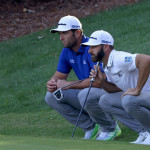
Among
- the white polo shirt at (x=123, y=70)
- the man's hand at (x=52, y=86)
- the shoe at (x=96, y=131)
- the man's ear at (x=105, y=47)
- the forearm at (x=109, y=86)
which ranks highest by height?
the man's ear at (x=105, y=47)

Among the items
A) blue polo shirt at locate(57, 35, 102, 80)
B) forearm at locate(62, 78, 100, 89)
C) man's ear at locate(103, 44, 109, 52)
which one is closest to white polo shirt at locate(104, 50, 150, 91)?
man's ear at locate(103, 44, 109, 52)

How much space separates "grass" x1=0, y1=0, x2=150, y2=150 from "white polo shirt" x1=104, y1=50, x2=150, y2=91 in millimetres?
1008

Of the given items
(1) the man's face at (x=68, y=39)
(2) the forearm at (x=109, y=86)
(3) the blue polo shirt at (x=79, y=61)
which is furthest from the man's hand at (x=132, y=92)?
(1) the man's face at (x=68, y=39)

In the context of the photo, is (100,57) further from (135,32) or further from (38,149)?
(135,32)

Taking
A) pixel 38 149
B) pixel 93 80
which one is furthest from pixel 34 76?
pixel 38 149

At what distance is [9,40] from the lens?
14.2 m

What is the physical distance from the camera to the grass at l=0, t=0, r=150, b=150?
8102 millimetres

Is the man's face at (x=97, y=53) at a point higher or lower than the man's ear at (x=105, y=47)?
lower

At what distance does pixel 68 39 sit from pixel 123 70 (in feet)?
4.26

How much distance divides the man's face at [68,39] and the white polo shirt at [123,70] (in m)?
1.02

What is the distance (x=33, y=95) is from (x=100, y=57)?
4.74 m

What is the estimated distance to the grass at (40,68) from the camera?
8102mm

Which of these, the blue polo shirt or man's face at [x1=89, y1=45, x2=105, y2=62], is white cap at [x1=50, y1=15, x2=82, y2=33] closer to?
the blue polo shirt

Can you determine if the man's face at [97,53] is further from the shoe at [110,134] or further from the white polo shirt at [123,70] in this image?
the shoe at [110,134]
